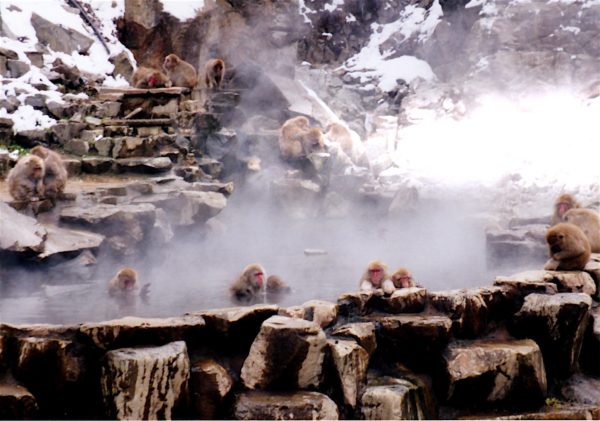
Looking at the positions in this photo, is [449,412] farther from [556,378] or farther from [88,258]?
[88,258]

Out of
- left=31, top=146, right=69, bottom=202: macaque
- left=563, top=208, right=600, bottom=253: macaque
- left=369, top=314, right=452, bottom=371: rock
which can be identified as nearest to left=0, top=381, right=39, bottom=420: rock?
left=369, top=314, right=452, bottom=371: rock

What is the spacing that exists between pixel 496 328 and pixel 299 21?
11456mm

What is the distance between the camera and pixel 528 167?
10.5 meters

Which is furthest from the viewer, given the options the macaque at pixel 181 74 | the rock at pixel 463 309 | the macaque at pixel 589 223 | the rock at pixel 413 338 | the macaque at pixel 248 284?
the macaque at pixel 181 74

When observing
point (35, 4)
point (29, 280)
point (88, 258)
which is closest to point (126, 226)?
point (88, 258)

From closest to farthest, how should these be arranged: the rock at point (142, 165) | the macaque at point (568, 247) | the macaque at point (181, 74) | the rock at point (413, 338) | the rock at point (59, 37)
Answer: the rock at point (413, 338) → the macaque at point (568, 247) → the rock at point (142, 165) → the macaque at point (181, 74) → the rock at point (59, 37)

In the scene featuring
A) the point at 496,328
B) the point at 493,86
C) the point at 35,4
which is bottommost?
the point at 496,328

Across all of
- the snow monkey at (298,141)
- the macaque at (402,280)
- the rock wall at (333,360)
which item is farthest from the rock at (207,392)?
the snow monkey at (298,141)

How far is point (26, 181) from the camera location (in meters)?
6.53

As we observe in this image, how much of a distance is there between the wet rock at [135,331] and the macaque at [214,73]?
8.10 meters

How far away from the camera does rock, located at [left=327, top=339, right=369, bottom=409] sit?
3723 millimetres

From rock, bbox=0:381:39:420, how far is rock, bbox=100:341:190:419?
0.34 m

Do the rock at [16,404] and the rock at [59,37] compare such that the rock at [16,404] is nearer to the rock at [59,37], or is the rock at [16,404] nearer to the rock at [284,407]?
the rock at [284,407]

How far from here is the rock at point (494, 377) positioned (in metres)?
4.02
